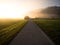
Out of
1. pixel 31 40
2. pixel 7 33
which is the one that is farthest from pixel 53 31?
pixel 31 40

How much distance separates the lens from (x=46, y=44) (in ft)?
43.8

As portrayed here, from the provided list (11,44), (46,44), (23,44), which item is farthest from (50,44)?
(11,44)

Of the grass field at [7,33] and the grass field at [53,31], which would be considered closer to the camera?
the grass field at [7,33]

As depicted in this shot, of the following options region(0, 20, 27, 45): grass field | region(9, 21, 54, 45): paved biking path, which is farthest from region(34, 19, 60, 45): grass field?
region(0, 20, 27, 45): grass field

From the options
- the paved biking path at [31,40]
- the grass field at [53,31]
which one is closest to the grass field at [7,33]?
the paved biking path at [31,40]

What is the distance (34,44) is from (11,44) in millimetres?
1777

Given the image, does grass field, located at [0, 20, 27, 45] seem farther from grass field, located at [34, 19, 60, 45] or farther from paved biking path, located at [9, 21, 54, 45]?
grass field, located at [34, 19, 60, 45]

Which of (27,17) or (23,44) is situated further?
(27,17)

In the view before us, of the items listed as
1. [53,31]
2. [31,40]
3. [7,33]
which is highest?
[31,40]

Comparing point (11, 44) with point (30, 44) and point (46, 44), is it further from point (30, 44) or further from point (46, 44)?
point (46, 44)

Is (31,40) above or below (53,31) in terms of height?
above

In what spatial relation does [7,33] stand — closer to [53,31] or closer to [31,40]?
[31,40]

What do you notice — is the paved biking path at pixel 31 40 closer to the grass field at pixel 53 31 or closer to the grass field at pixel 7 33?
the grass field at pixel 7 33

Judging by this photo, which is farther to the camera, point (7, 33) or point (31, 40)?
point (7, 33)
